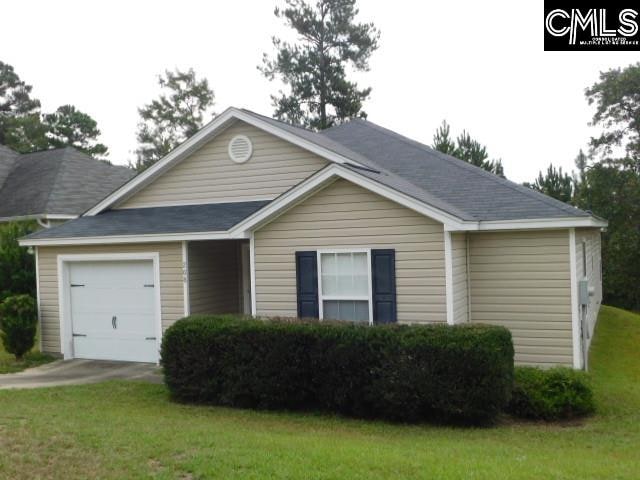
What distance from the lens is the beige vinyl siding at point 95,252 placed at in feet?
45.1

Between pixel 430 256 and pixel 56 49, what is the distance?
56.0 feet

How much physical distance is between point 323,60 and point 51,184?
22.5 m

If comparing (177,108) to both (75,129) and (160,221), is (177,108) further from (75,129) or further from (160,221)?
(160,221)

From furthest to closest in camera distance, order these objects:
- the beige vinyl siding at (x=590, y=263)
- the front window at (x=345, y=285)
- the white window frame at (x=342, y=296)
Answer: the beige vinyl siding at (x=590, y=263)
the front window at (x=345, y=285)
the white window frame at (x=342, y=296)

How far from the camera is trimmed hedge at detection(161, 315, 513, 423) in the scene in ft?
29.8

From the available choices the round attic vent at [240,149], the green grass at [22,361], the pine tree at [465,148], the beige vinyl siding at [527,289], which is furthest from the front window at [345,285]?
the pine tree at [465,148]

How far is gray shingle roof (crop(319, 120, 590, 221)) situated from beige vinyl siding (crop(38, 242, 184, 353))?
468 cm

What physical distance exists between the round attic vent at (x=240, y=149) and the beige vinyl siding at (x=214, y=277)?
6.42 feet

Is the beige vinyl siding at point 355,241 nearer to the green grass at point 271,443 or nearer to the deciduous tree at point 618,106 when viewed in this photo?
the green grass at point 271,443

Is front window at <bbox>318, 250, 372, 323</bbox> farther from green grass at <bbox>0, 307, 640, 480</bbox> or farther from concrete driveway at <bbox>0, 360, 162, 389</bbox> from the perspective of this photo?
concrete driveway at <bbox>0, 360, 162, 389</bbox>

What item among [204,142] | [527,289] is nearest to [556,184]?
[527,289]

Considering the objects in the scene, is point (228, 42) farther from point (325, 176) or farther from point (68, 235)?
point (325, 176)

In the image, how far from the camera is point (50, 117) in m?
49.1

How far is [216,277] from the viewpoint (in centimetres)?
1456
